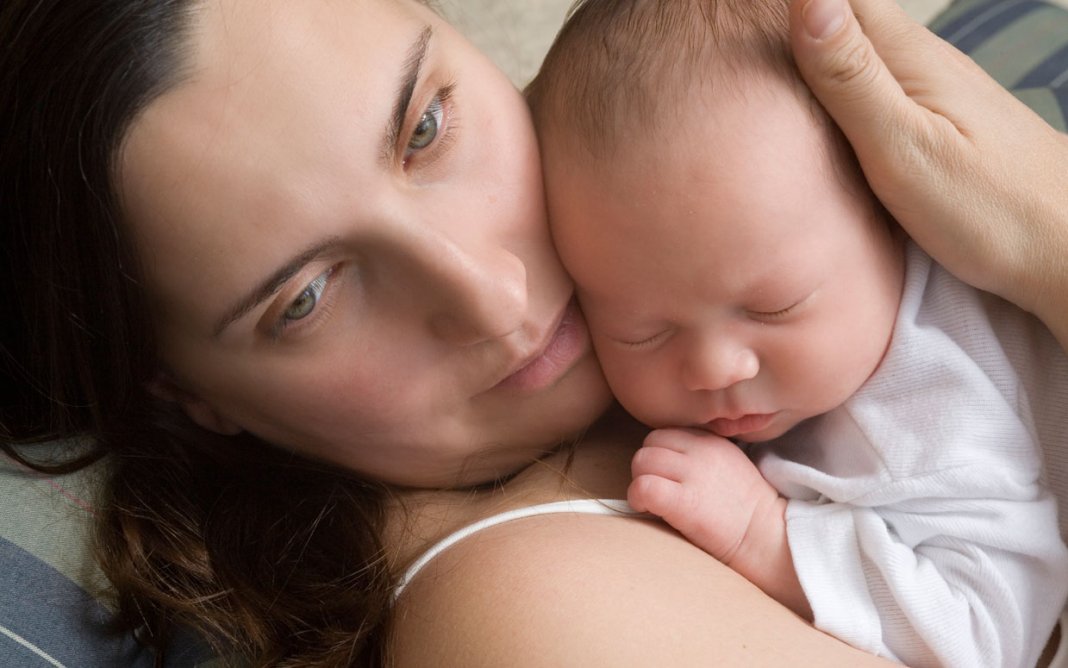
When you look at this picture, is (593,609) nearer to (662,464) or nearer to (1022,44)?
(662,464)

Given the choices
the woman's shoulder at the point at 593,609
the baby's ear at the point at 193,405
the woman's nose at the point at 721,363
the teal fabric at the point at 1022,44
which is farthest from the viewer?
the teal fabric at the point at 1022,44

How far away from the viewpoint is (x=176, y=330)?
39.2 inches

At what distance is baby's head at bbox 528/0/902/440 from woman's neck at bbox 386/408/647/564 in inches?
5.2

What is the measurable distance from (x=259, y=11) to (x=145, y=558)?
0.58 metres

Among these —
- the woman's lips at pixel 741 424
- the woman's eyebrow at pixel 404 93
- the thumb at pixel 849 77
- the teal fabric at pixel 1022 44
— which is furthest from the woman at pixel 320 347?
the teal fabric at pixel 1022 44

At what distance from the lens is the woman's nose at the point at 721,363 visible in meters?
0.99

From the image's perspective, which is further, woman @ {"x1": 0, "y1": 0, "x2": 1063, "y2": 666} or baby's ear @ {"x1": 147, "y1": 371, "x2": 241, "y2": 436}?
baby's ear @ {"x1": 147, "y1": 371, "x2": 241, "y2": 436}

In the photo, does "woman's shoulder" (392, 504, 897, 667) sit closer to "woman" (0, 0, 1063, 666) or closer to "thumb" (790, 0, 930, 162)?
"woman" (0, 0, 1063, 666)

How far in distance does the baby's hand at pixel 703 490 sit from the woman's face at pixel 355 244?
0.38ft

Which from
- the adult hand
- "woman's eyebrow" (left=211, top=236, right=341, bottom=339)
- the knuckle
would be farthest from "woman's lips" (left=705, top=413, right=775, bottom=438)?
"woman's eyebrow" (left=211, top=236, right=341, bottom=339)

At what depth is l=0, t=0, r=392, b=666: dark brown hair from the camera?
896 mm

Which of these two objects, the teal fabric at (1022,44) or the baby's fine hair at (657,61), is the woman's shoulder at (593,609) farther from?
the teal fabric at (1022,44)

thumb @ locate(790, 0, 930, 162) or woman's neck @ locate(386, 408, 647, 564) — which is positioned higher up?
thumb @ locate(790, 0, 930, 162)

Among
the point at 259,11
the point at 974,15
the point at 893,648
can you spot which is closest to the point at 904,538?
the point at 893,648
